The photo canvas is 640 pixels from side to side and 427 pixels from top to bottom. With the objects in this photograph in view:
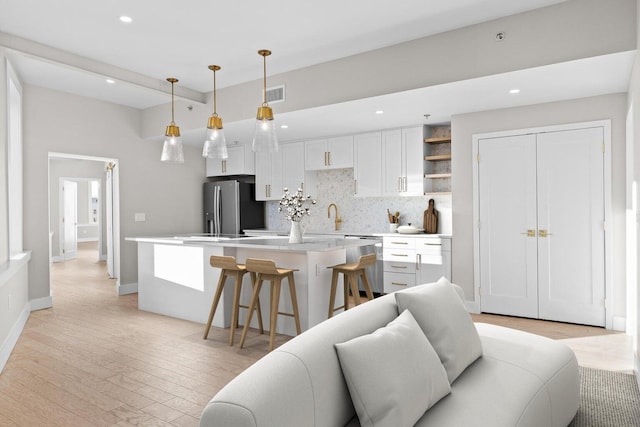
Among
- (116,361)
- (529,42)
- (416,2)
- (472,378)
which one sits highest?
(416,2)

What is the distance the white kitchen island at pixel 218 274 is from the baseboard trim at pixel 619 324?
8.59 ft

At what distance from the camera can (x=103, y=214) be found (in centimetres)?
1065

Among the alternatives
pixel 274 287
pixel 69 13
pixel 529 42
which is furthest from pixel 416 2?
pixel 69 13

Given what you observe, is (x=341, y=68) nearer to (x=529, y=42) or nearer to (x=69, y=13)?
(x=529, y=42)

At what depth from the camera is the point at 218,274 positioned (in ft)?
14.9

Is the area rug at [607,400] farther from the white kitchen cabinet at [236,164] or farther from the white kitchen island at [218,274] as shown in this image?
the white kitchen cabinet at [236,164]

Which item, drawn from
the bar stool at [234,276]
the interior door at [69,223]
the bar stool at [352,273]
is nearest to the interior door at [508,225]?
the bar stool at [352,273]

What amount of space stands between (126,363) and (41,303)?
2.71 m

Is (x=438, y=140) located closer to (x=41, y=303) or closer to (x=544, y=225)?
(x=544, y=225)

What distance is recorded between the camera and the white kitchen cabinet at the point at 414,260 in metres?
5.29

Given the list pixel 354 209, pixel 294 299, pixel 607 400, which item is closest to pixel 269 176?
pixel 354 209

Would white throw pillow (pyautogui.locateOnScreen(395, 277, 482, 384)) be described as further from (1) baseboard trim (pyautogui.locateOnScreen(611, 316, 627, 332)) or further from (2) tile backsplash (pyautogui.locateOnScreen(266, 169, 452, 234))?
(2) tile backsplash (pyautogui.locateOnScreen(266, 169, 452, 234))

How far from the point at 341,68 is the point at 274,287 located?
2.48 metres

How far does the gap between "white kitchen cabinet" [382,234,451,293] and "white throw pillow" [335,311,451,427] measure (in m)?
3.80
